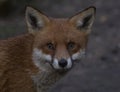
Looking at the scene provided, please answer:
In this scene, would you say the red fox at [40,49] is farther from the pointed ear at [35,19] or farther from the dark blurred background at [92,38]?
the dark blurred background at [92,38]

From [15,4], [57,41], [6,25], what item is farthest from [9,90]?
[15,4]

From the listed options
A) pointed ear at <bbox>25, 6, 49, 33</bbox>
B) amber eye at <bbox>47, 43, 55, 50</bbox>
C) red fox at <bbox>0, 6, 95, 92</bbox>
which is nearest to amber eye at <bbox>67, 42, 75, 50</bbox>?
red fox at <bbox>0, 6, 95, 92</bbox>

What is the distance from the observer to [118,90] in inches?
488

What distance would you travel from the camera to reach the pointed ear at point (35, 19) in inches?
373

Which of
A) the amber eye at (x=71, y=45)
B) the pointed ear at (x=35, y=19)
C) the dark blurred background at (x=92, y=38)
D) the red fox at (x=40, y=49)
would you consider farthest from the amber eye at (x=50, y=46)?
the dark blurred background at (x=92, y=38)

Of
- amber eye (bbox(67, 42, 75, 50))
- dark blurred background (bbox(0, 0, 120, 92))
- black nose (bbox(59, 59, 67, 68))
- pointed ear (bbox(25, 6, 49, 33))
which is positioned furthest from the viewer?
dark blurred background (bbox(0, 0, 120, 92))

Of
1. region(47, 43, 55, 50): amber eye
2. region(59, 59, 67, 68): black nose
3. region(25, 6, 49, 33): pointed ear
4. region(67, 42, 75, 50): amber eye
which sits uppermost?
region(25, 6, 49, 33): pointed ear

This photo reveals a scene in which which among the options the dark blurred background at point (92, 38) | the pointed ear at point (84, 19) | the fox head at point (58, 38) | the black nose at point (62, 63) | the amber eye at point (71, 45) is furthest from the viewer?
the dark blurred background at point (92, 38)

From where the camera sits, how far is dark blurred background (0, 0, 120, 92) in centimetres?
1284

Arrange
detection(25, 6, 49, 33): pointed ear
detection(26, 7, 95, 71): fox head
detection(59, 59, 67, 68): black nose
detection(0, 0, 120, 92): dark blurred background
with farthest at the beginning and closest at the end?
detection(0, 0, 120, 92): dark blurred background < detection(25, 6, 49, 33): pointed ear < detection(26, 7, 95, 71): fox head < detection(59, 59, 67, 68): black nose

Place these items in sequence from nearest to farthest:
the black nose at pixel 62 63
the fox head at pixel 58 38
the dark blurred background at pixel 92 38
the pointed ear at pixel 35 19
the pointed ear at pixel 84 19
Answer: the black nose at pixel 62 63, the fox head at pixel 58 38, the pointed ear at pixel 35 19, the pointed ear at pixel 84 19, the dark blurred background at pixel 92 38

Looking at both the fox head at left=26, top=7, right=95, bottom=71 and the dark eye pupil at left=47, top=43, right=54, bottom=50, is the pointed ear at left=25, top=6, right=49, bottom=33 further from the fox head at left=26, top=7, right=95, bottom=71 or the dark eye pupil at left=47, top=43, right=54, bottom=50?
the dark eye pupil at left=47, top=43, right=54, bottom=50

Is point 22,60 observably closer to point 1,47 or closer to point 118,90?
point 1,47

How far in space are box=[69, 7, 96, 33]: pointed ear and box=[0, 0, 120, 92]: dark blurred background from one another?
4.55ft
